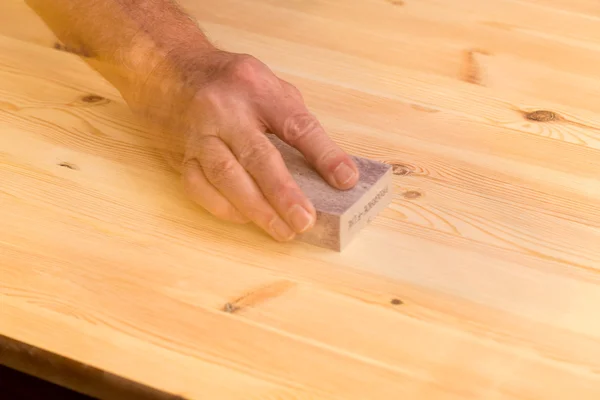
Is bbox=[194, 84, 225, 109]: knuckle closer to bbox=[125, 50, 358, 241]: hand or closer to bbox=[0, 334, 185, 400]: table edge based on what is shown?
bbox=[125, 50, 358, 241]: hand

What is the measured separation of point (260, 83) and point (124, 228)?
26 centimetres

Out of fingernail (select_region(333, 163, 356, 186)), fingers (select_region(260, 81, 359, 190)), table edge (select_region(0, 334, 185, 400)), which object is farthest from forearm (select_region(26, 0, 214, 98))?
table edge (select_region(0, 334, 185, 400))

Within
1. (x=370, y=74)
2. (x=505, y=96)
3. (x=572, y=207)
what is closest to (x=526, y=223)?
(x=572, y=207)

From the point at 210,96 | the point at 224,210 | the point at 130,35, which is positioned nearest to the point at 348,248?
the point at 224,210

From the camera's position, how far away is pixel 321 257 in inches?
37.1

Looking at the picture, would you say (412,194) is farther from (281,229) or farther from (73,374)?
(73,374)

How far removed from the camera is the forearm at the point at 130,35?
3.72ft

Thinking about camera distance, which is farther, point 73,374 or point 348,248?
point 348,248

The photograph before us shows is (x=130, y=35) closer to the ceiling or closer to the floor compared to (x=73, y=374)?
closer to the ceiling

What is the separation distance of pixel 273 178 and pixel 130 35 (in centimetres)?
40

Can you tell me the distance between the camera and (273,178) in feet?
3.07

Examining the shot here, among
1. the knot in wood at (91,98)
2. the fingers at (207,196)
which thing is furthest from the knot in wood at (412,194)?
the knot in wood at (91,98)

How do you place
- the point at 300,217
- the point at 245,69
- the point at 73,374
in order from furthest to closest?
the point at 245,69 → the point at 300,217 → the point at 73,374

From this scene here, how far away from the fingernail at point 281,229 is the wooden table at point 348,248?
25mm
